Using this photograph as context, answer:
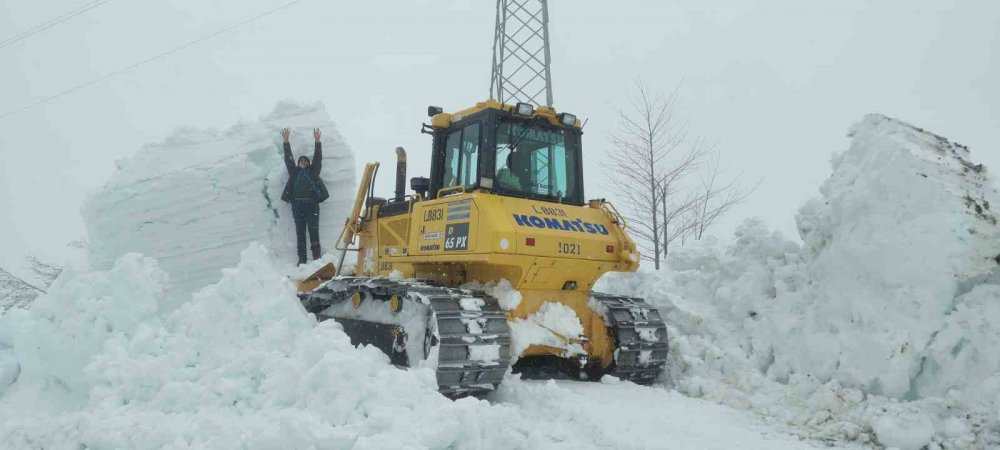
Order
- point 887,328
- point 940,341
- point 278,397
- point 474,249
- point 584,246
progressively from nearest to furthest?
point 278,397, point 940,341, point 887,328, point 474,249, point 584,246

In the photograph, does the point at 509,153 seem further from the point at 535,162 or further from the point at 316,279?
the point at 316,279

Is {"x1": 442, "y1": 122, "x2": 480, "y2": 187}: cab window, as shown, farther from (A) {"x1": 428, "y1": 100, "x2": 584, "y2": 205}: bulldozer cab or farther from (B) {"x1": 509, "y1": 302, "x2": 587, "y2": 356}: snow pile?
(B) {"x1": 509, "y1": 302, "x2": 587, "y2": 356}: snow pile

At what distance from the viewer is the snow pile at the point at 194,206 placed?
9.24m

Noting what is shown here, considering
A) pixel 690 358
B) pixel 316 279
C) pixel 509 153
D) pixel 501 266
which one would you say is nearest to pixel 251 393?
pixel 501 266

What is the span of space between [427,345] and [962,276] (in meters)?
4.24

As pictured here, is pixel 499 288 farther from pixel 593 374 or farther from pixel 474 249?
pixel 593 374

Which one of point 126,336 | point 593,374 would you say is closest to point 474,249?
point 593,374

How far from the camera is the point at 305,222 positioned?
970 cm

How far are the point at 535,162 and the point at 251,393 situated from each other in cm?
355

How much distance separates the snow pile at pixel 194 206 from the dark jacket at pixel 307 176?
8.7 inches

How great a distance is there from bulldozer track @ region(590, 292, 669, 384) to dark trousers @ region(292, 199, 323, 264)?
448 cm

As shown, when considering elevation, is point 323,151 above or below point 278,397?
above

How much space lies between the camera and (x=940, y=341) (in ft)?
16.9

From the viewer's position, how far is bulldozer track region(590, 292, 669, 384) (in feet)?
21.9
